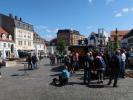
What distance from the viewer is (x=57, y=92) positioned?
626 inches

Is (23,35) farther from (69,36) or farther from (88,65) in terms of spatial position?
(88,65)

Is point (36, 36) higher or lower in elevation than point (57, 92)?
higher

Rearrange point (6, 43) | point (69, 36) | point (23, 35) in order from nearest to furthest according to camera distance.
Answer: point (6, 43)
point (23, 35)
point (69, 36)

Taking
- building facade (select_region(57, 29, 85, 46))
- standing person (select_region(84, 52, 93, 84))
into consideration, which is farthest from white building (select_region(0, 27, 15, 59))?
building facade (select_region(57, 29, 85, 46))

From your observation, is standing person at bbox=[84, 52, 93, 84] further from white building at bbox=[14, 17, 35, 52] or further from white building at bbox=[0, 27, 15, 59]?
white building at bbox=[14, 17, 35, 52]

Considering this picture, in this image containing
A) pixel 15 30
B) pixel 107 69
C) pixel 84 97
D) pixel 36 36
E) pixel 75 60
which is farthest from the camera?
pixel 36 36

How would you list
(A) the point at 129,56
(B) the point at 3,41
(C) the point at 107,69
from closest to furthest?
(C) the point at 107,69
(A) the point at 129,56
(B) the point at 3,41

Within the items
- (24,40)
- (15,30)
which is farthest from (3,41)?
(24,40)

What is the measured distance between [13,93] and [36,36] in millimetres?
103300

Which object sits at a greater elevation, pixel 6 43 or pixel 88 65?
pixel 6 43

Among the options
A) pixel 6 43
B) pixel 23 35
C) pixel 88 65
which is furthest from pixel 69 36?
pixel 88 65

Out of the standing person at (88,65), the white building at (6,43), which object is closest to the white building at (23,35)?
the white building at (6,43)

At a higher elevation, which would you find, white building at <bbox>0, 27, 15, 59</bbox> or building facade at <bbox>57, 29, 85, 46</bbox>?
building facade at <bbox>57, 29, 85, 46</bbox>

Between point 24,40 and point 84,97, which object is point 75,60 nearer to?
point 84,97
